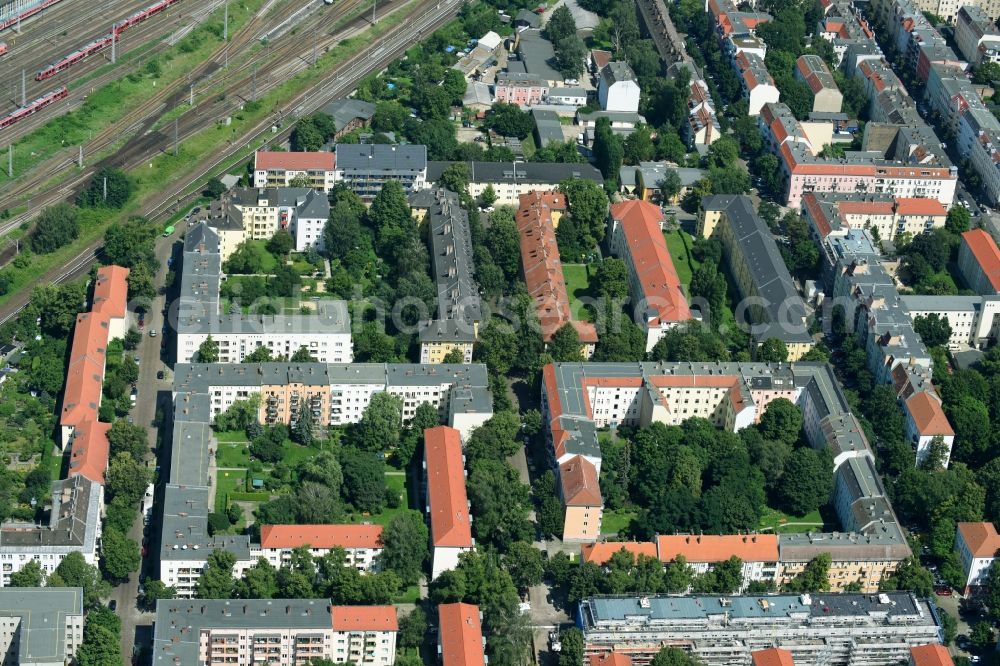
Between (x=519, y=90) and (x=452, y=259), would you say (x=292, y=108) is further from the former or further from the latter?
(x=452, y=259)

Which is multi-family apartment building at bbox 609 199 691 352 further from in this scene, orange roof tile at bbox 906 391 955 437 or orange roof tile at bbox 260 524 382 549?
orange roof tile at bbox 260 524 382 549

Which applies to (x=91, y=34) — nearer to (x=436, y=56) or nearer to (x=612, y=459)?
(x=436, y=56)

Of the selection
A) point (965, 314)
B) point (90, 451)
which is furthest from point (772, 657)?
point (90, 451)

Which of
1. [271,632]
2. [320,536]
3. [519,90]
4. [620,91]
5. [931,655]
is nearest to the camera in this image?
[271,632]

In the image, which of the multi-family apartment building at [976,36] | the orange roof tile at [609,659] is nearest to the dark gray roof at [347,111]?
the multi-family apartment building at [976,36]

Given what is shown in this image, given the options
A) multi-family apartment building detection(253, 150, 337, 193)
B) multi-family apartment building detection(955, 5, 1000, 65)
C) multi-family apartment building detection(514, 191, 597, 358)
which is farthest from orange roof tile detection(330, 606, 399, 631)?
multi-family apartment building detection(955, 5, 1000, 65)

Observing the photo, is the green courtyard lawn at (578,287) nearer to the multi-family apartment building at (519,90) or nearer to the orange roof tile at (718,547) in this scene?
the orange roof tile at (718,547)
